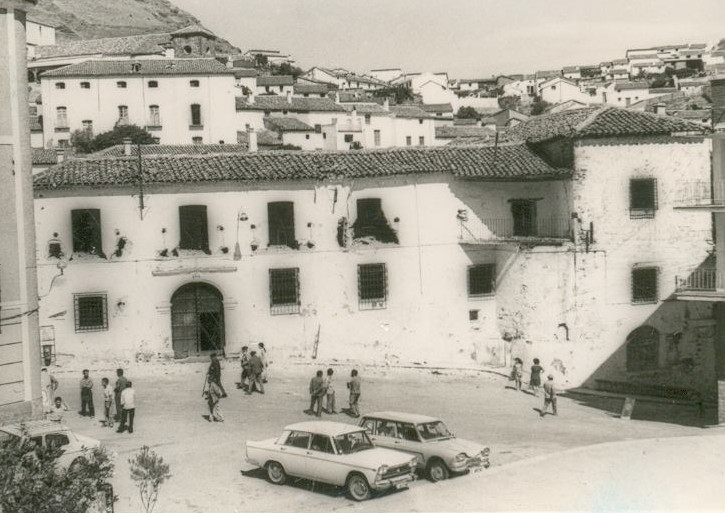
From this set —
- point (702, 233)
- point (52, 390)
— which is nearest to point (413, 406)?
point (52, 390)

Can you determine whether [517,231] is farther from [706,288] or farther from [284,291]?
[284,291]

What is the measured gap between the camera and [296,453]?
14242mm

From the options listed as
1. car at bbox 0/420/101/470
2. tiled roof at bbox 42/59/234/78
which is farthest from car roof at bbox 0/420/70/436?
tiled roof at bbox 42/59/234/78

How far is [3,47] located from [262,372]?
8680mm

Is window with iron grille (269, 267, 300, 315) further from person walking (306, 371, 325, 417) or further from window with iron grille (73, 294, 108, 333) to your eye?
person walking (306, 371, 325, 417)

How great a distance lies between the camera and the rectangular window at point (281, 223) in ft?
76.5

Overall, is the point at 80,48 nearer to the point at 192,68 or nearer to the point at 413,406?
the point at 192,68

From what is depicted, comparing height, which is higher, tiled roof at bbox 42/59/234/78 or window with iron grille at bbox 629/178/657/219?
tiled roof at bbox 42/59/234/78

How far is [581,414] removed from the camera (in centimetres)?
2086

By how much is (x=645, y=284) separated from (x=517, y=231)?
3635 mm

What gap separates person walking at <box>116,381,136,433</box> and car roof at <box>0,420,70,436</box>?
6.18 feet

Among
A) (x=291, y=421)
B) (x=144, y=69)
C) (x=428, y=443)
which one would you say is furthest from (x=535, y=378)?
(x=144, y=69)

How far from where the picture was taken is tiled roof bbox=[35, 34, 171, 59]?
6272 centimetres

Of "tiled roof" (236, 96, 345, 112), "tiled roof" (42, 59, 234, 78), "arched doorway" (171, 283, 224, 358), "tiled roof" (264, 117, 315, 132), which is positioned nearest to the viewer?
"arched doorway" (171, 283, 224, 358)
